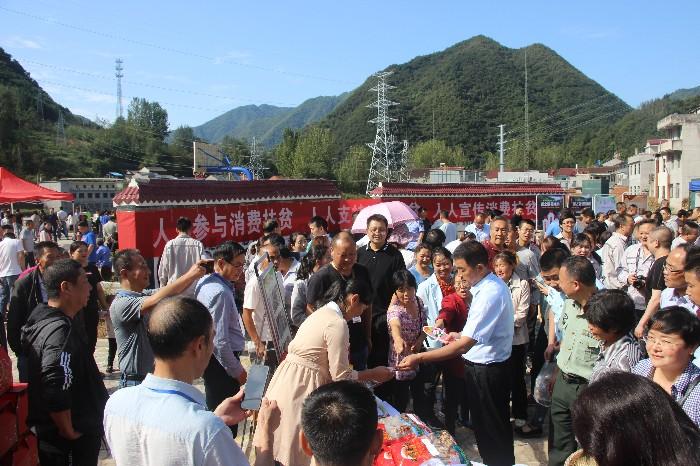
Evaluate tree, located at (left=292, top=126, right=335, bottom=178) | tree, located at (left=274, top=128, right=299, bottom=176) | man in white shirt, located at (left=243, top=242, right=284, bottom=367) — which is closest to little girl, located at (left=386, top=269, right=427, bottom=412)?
man in white shirt, located at (left=243, top=242, right=284, bottom=367)

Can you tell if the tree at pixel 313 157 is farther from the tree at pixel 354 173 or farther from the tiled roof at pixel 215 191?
the tiled roof at pixel 215 191

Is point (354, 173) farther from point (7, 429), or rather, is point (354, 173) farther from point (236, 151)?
point (7, 429)

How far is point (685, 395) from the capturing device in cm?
253

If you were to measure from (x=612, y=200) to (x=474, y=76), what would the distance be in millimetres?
100096

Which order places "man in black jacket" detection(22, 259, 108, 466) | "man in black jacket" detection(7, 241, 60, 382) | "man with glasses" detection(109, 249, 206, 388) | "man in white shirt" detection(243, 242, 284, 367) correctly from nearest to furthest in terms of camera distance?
"man in black jacket" detection(22, 259, 108, 466), "man with glasses" detection(109, 249, 206, 388), "man in black jacket" detection(7, 241, 60, 382), "man in white shirt" detection(243, 242, 284, 367)

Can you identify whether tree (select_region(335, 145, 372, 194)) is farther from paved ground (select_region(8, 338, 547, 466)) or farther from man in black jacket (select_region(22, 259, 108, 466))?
man in black jacket (select_region(22, 259, 108, 466))

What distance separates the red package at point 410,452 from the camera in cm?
243

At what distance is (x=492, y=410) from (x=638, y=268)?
3.55 meters

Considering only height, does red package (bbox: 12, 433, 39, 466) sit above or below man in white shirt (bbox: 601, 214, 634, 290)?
below

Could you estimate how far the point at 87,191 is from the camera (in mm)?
32250

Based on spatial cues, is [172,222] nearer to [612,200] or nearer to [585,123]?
[612,200]

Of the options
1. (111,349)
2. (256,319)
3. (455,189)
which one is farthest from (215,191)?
(455,189)

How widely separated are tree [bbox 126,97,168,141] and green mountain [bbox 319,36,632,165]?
3010 centimetres

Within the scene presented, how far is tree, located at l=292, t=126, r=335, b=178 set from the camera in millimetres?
59969
